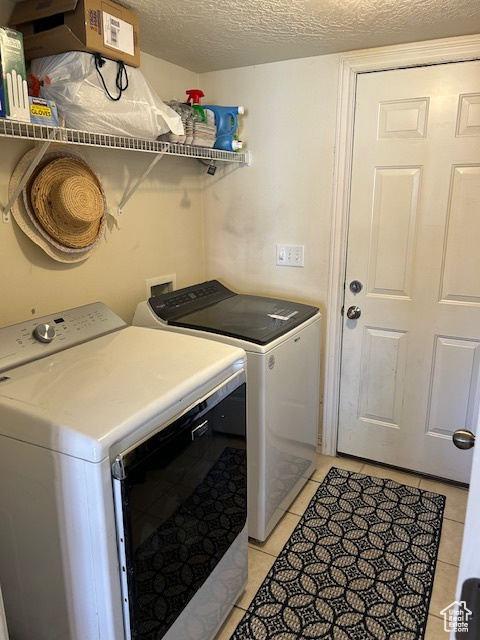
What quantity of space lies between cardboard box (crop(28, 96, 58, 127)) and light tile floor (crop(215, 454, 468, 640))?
1.79 meters

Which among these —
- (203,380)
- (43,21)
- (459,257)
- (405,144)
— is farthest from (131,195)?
(459,257)

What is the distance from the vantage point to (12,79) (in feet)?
4.34

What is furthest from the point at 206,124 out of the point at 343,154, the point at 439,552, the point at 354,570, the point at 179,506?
the point at 439,552

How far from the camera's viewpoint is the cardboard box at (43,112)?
4.58 ft

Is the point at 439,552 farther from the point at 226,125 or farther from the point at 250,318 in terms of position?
the point at 226,125

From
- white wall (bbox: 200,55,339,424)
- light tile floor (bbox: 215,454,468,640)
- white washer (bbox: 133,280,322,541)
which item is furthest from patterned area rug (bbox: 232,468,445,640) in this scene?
white wall (bbox: 200,55,339,424)

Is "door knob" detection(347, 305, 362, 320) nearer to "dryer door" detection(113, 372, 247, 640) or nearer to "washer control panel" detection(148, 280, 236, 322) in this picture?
"washer control panel" detection(148, 280, 236, 322)

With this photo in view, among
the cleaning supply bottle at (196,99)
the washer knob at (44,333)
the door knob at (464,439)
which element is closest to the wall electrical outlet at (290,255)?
the cleaning supply bottle at (196,99)

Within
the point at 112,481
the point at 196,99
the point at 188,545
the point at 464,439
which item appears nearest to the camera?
the point at 464,439

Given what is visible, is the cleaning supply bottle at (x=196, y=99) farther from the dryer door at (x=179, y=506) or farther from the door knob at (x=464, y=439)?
the door knob at (x=464, y=439)

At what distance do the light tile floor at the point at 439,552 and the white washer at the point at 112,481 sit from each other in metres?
0.29

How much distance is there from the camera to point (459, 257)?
2227 millimetres

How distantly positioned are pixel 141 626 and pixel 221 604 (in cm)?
48

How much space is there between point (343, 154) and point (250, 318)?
97 cm
